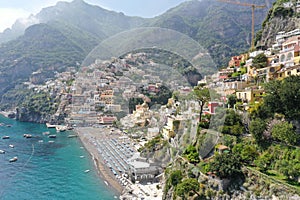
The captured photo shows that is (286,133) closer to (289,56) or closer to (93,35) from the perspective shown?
(289,56)

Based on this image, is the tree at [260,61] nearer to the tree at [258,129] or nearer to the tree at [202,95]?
the tree at [202,95]

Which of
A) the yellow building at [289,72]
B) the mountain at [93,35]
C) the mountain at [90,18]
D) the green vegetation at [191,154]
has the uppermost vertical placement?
the mountain at [90,18]

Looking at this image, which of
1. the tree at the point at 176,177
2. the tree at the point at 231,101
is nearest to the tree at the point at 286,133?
the tree at the point at 231,101

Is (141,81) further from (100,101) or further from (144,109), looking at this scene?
Answer: (100,101)

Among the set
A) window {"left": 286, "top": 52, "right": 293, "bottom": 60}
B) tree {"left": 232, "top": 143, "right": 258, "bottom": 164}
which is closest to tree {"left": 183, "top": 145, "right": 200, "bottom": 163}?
tree {"left": 232, "top": 143, "right": 258, "bottom": 164}

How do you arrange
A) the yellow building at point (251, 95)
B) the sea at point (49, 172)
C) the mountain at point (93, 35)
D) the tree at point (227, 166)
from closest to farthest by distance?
the tree at point (227, 166) → the yellow building at point (251, 95) → the sea at point (49, 172) → the mountain at point (93, 35)

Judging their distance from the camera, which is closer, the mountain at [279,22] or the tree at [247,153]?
the tree at [247,153]

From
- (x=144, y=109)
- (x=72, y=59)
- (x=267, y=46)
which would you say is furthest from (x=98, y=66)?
(x=72, y=59)
